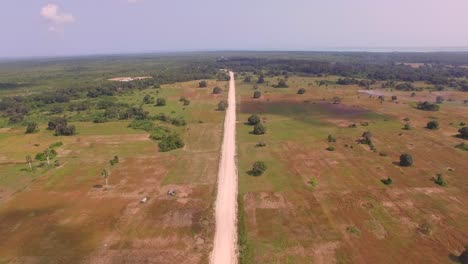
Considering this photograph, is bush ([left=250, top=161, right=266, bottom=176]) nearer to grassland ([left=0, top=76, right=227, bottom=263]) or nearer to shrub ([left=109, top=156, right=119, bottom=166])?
grassland ([left=0, top=76, right=227, bottom=263])

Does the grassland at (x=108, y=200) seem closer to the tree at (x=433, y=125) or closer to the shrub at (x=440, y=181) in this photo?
the shrub at (x=440, y=181)

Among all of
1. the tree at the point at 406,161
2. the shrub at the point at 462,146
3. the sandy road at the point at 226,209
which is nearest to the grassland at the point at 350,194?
the tree at the point at 406,161

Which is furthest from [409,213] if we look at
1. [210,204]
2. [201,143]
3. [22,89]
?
[22,89]

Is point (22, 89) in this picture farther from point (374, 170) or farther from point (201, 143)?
point (374, 170)

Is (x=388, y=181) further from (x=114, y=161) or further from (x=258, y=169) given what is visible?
(x=114, y=161)

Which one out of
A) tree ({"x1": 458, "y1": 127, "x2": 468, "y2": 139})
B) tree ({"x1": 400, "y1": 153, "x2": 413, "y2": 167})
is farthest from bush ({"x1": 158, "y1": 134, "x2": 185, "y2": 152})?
tree ({"x1": 458, "y1": 127, "x2": 468, "y2": 139})
